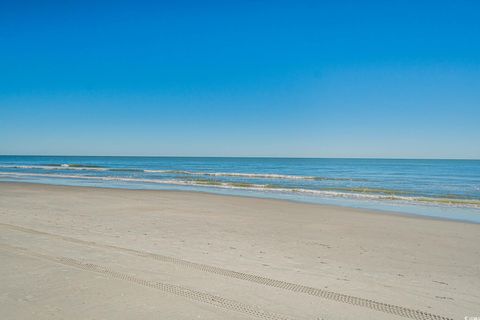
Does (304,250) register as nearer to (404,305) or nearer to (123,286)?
(404,305)

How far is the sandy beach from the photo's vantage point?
4379 millimetres

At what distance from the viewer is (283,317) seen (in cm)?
415

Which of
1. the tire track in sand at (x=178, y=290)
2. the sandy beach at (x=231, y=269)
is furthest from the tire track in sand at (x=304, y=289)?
the tire track in sand at (x=178, y=290)

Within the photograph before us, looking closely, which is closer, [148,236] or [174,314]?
[174,314]

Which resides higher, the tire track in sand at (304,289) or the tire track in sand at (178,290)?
the tire track in sand at (178,290)

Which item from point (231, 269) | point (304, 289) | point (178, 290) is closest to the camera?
point (178, 290)

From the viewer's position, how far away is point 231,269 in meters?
6.04

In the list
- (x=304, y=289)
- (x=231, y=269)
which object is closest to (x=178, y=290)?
(x=231, y=269)

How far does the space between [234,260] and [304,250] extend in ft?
6.04

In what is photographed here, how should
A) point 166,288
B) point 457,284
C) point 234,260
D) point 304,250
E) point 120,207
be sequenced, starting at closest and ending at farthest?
point 166,288 → point 457,284 → point 234,260 → point 304,250 → point 120,207

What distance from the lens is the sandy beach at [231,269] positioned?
4379 millimetres

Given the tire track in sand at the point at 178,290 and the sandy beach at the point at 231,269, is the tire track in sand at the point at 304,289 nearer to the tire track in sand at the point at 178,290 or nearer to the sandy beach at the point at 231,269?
the sandy beach at the point at 231,269

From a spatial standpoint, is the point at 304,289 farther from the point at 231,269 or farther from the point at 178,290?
the point at 178,290

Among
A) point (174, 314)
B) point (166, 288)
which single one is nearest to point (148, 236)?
point (166, 288)
